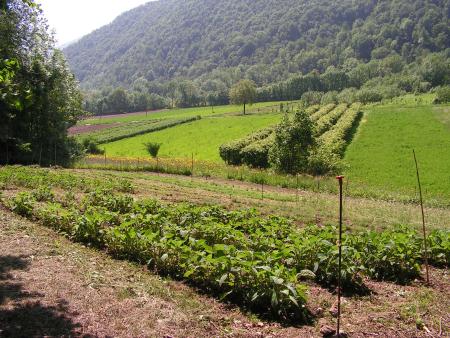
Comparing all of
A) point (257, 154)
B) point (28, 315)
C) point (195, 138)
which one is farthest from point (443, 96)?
point (28, 315)

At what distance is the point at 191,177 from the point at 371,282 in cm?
2156

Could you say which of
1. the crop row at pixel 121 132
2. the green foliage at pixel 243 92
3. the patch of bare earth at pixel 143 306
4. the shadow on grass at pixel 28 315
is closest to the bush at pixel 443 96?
the green foliage at pixel 243 92

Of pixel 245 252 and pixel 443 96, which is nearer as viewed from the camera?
pixel 245 252

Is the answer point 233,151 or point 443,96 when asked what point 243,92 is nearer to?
point 443,96

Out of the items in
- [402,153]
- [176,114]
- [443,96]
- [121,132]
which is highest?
[443,96]

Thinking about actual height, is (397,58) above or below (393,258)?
above

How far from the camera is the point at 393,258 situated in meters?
8.57

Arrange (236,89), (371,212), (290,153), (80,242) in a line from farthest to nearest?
(236,89) < (290,153) < (371,212) < (80,242)

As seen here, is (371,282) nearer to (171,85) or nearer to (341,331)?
(341,331)

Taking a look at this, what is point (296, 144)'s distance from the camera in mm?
30938

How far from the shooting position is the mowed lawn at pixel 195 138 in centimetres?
5116

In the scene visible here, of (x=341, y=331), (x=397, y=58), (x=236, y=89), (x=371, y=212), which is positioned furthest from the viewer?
(x=397, y=58)

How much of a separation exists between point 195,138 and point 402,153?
29848 millimetres

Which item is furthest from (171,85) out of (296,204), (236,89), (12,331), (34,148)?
(12,331)
